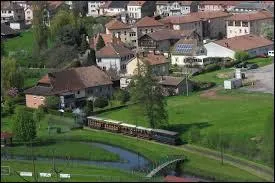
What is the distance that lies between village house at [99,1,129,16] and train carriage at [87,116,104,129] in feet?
78.0

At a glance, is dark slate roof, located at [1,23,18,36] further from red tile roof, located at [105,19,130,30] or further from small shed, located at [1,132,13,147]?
small shed, located at [1,132,13,147]

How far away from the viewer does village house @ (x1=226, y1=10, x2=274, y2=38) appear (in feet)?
109

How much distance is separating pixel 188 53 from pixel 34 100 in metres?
8.38

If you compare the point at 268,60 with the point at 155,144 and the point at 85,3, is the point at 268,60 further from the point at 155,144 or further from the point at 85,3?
the point at 85,3

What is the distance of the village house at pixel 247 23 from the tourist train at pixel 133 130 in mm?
15285

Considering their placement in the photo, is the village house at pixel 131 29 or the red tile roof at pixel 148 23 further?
the red tile roof at pixel 148 23

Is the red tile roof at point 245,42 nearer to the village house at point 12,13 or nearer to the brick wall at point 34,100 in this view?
the brick wall at point 34,100

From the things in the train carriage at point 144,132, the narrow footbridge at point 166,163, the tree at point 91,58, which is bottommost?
the train carriage at point 144,132

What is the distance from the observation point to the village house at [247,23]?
33.2m

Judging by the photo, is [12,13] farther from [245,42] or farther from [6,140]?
[6,140]

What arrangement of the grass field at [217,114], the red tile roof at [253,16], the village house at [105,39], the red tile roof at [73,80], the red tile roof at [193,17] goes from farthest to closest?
the red tile roof at [193,17]
the red tile roof at [253,16]
the village house at [105,39]
the red tile roof at [73,80]
the grass field at [217,114]

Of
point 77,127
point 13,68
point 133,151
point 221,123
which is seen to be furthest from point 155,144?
point 13,68

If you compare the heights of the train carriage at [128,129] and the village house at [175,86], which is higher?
the village house at [175,86]

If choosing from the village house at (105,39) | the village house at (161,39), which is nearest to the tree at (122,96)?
the village house at (105,39)
